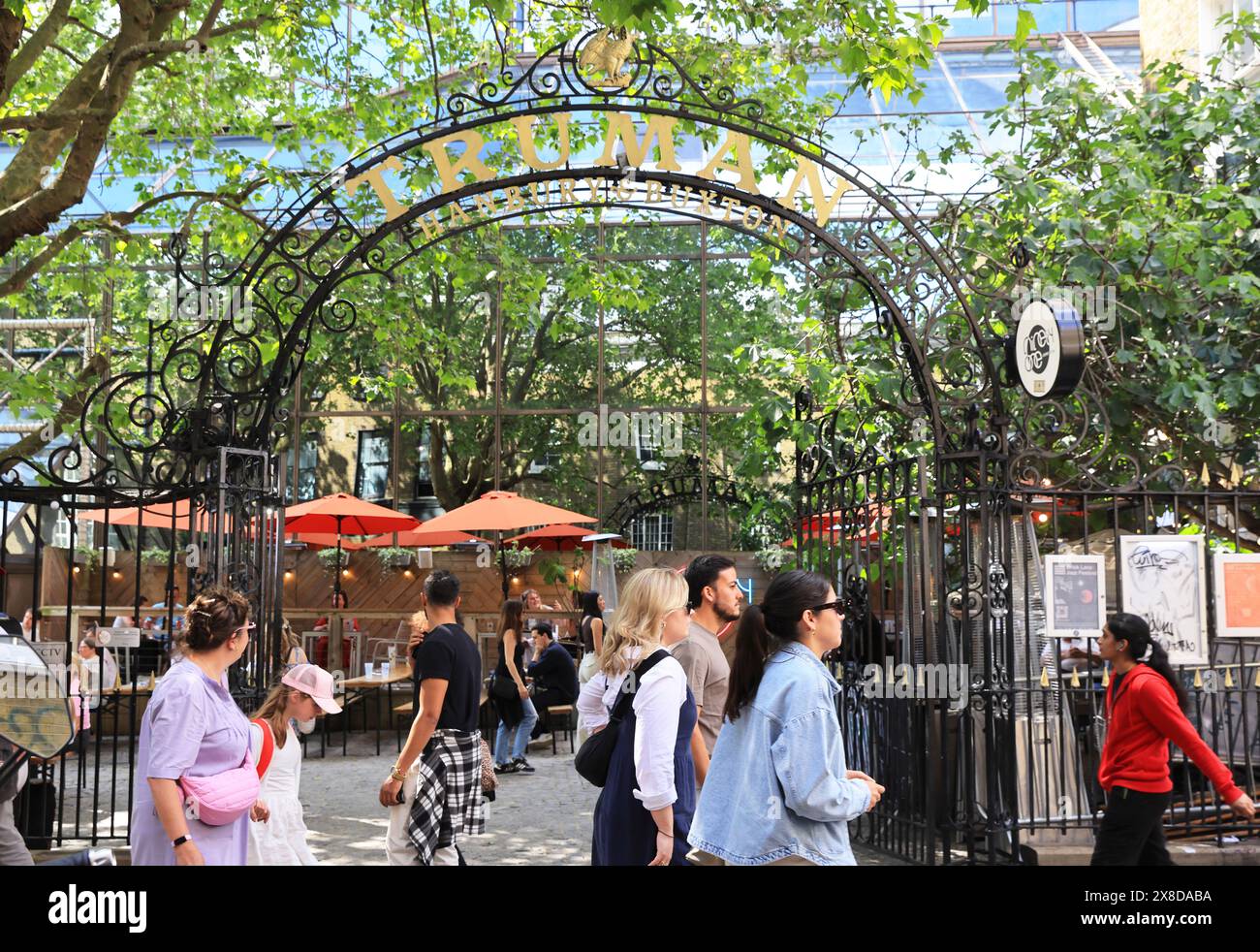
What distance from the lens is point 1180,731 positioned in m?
5.50

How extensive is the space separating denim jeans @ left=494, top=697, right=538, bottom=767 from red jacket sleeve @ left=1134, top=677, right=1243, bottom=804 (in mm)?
6891

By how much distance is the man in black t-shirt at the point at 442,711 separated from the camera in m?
5.70

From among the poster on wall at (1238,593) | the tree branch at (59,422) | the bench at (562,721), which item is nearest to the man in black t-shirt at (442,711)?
the tree branch at (59,422)

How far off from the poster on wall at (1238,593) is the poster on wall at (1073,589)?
28.3 inches

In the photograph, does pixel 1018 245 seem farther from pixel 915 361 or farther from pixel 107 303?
pixel 107 303

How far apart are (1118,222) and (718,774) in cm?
719

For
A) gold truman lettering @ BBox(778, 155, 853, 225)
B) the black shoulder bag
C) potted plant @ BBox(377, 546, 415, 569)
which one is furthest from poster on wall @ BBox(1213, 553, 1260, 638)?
potted plant @ BBox(377, 546, 415, 569)

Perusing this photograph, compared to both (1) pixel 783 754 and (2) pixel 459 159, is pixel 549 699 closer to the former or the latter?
(2) pixel 459 159

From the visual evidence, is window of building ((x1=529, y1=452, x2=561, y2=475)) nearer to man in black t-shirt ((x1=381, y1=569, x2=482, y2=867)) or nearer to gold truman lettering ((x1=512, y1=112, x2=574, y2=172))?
gold truman lettering ((x1=512, y1=112, x2=574, y2=172))

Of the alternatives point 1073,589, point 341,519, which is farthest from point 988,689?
point 341,519

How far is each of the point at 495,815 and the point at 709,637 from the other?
4758 millimetres

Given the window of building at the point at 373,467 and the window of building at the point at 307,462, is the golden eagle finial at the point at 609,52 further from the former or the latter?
the window of building at the point at 307,462

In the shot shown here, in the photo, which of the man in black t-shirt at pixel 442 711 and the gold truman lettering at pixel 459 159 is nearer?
the man in black t-shirt at pixel 442 711
